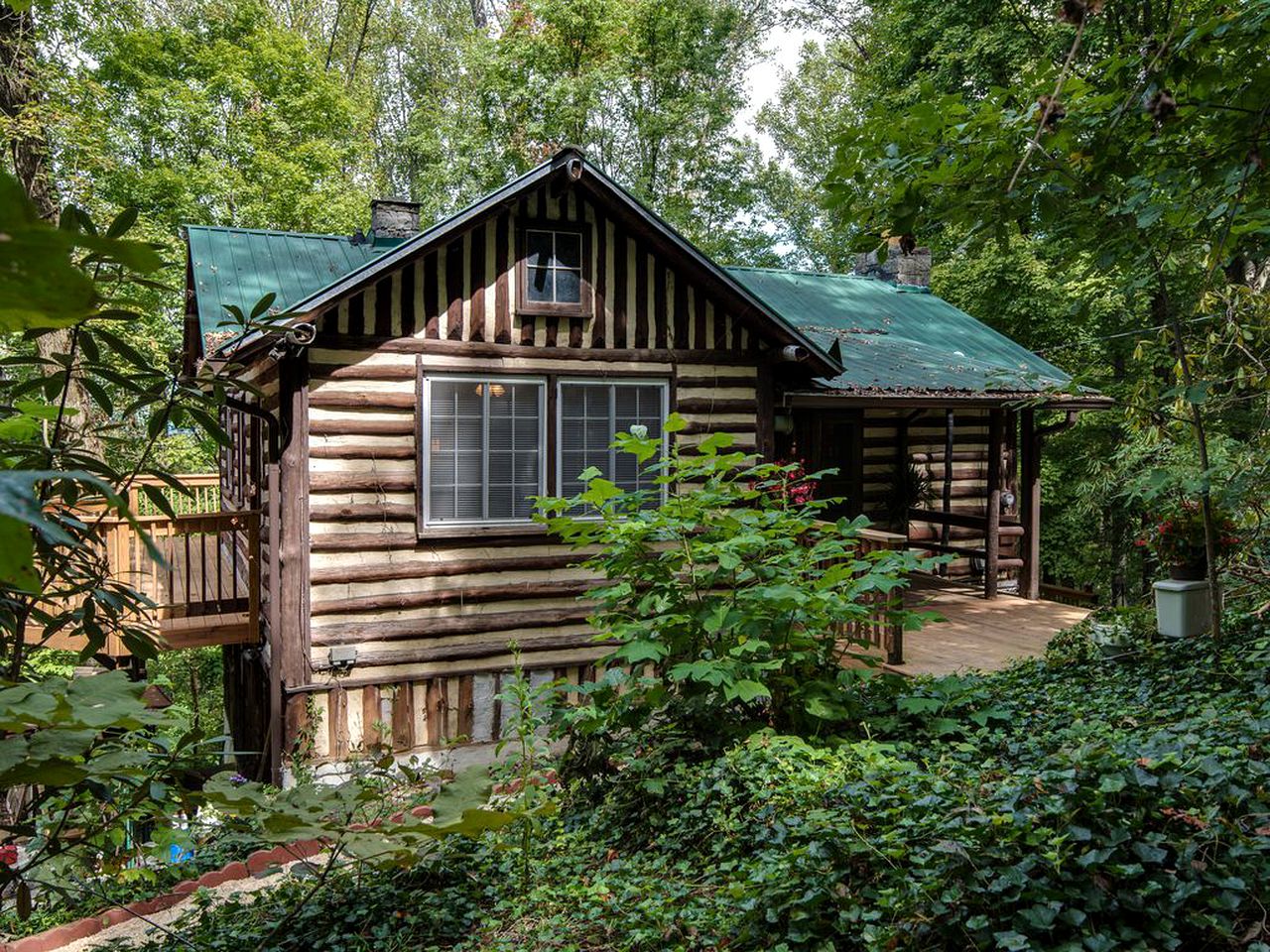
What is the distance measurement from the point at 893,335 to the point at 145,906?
12033mm

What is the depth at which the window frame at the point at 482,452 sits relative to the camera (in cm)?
795

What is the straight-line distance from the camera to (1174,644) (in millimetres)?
6340

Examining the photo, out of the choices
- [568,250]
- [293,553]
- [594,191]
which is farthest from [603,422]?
[293,553]

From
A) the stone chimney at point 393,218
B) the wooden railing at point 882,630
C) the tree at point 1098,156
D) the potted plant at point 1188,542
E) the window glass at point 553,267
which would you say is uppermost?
the stone chimney at point 393,218

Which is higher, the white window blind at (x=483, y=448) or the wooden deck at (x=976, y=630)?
the white window blind at (x=483, y=448)

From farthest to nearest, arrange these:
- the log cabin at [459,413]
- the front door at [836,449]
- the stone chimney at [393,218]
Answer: the front door at [836,449], the stone chimney at [393,218], the log cabin at [459,413]

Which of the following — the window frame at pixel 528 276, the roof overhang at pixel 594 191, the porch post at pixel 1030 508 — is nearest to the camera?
the roof overhang at pixel 594 191

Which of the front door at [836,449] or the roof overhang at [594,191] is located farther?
the front door at [836,449]

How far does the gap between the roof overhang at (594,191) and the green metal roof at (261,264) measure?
1.51 metres

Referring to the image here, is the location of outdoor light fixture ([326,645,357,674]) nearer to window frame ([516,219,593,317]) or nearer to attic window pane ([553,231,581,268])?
window frame ([516,219,593,317])

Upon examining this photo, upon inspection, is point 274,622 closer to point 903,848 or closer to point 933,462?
point 903,848

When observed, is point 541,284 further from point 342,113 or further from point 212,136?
point 342,113

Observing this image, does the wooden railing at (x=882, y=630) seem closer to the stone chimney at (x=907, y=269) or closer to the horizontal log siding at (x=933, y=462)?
the horizontal log siding at (x=933, y=462)

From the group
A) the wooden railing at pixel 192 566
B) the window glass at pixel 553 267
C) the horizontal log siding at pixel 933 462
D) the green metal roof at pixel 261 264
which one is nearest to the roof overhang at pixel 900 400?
the horizontal log siding at pixel 933 462
